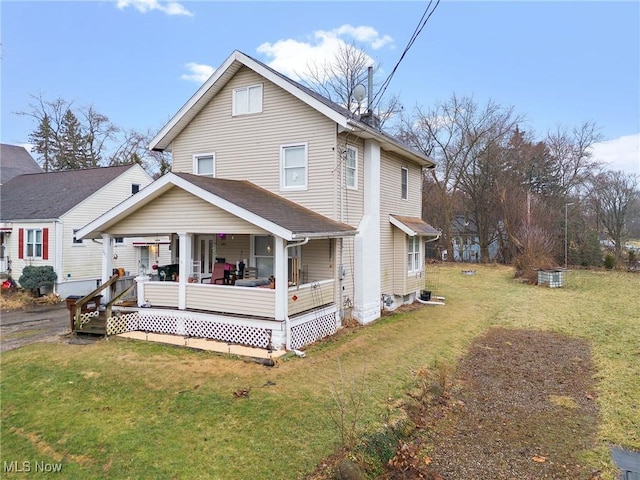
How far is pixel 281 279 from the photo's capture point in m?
8.50

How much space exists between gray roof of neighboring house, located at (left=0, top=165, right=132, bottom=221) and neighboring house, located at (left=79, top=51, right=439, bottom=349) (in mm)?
8185

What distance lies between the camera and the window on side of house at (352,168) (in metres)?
11.3

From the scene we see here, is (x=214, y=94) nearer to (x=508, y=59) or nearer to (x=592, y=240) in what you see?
(x=508, y=59)

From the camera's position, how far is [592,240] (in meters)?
26.9

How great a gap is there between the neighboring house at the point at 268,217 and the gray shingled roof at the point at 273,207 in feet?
0.17

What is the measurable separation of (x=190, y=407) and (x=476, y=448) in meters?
4.18

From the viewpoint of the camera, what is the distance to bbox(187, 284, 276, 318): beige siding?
8.70m

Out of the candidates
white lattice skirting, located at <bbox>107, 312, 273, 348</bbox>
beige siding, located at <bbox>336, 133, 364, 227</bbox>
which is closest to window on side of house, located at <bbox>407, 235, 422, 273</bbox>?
beige siding, located at <bbox>336, 133, 364, 227</bbox>

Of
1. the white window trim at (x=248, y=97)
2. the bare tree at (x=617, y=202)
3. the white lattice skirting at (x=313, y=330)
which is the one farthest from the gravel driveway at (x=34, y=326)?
the bare tree at (x=617, y=202)

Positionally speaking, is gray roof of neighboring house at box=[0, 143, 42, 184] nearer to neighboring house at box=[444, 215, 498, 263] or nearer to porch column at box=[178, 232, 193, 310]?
porch column at box=[178, 232, 193, 310]

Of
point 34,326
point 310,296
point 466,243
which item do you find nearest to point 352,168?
point 310,296

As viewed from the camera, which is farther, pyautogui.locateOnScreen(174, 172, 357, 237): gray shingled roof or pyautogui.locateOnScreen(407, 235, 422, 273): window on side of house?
pyautogui.locateOnScreen(407, 235, 422, 273): window on side of house

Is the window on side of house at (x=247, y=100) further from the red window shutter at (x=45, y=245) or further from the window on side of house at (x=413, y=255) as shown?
the red window shutter at (x=45, y=245)

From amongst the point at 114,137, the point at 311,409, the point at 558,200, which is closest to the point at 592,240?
the point at 558,200
